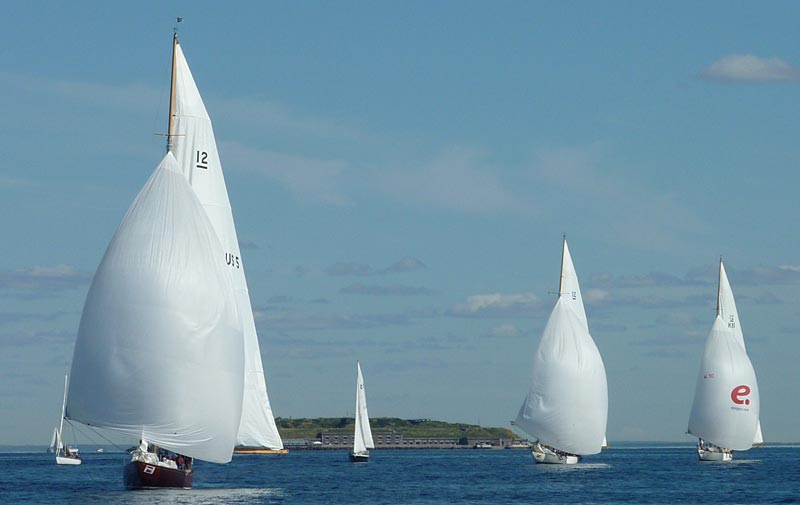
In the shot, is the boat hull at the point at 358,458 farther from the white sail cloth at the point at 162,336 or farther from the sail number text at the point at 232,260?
the white sail cloth at the point at 162,336

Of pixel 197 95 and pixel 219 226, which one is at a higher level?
pixel 197 95

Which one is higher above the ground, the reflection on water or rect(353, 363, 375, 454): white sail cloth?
rect(353, 363, 375, 454): white sail cloth

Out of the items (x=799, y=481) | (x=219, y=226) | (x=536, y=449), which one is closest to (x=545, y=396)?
(x=536, y=449)

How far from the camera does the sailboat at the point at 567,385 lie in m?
105

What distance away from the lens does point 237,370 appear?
59719 millimetres

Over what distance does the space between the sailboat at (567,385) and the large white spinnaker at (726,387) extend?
1683 cm

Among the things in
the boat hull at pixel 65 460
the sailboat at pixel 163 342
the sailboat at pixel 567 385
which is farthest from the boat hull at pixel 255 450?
the boat hull at pixel 65 460

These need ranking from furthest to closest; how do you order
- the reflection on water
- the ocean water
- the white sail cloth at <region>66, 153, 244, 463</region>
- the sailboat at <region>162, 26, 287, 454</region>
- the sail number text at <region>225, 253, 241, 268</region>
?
the ocean water < the sail number text at <region>225, 253, 241, 268</region> < the sailboat at <region>162, 26, 287, 454</region> < the white sail cloth at <region>66, 153, 244, 463</region> < the reflection on water

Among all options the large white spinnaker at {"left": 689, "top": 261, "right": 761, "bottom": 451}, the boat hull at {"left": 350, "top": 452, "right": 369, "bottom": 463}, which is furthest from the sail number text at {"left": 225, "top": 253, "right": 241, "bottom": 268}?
the boat hull at {"left": 350, "top": 452, "right": 369, "bottom": 463}

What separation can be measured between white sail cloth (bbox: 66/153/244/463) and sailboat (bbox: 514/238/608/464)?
4963 centimetres

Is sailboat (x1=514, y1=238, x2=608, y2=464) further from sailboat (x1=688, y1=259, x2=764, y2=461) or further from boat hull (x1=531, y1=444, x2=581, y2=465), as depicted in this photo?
sailboat (x1=688, y1=259, x2=764, y2=461)

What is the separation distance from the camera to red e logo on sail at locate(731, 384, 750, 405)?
398ft

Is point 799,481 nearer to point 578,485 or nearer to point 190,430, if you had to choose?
point 578,485

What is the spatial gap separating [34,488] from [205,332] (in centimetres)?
2973
